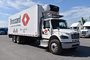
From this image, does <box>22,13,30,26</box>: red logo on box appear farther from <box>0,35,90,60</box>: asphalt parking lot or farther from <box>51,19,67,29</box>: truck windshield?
<box>51,19,67,29</box>: truck windshield

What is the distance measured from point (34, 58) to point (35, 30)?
4.68 meters

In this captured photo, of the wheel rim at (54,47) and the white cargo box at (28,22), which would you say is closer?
the wheel rim at (54,47)

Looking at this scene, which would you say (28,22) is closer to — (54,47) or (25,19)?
(25,19)

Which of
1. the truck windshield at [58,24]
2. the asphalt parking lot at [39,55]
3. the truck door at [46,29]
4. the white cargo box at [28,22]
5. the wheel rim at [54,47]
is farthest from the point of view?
the white cargo box at [28,22]

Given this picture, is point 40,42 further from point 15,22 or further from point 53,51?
point 15,22

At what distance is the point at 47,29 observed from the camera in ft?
42.8

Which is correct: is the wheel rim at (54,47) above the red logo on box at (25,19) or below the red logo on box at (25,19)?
below

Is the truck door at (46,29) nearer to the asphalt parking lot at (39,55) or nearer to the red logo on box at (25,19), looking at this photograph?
the asphalt parking lot at (39,55)

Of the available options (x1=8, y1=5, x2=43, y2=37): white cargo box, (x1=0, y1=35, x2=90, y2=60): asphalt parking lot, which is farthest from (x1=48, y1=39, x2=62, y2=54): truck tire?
(x1=8, y1=5, x2=43, y2=37): white cargo box

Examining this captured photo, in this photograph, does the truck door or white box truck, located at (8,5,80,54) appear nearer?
white box truck, located at (8,5,80,54)

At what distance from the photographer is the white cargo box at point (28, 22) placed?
14242 mm

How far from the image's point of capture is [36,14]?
14.3 metres

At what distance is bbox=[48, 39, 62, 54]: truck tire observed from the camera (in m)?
11.6

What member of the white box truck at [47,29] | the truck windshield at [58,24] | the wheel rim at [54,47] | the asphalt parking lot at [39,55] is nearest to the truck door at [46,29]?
the white box truck at [47,29]
